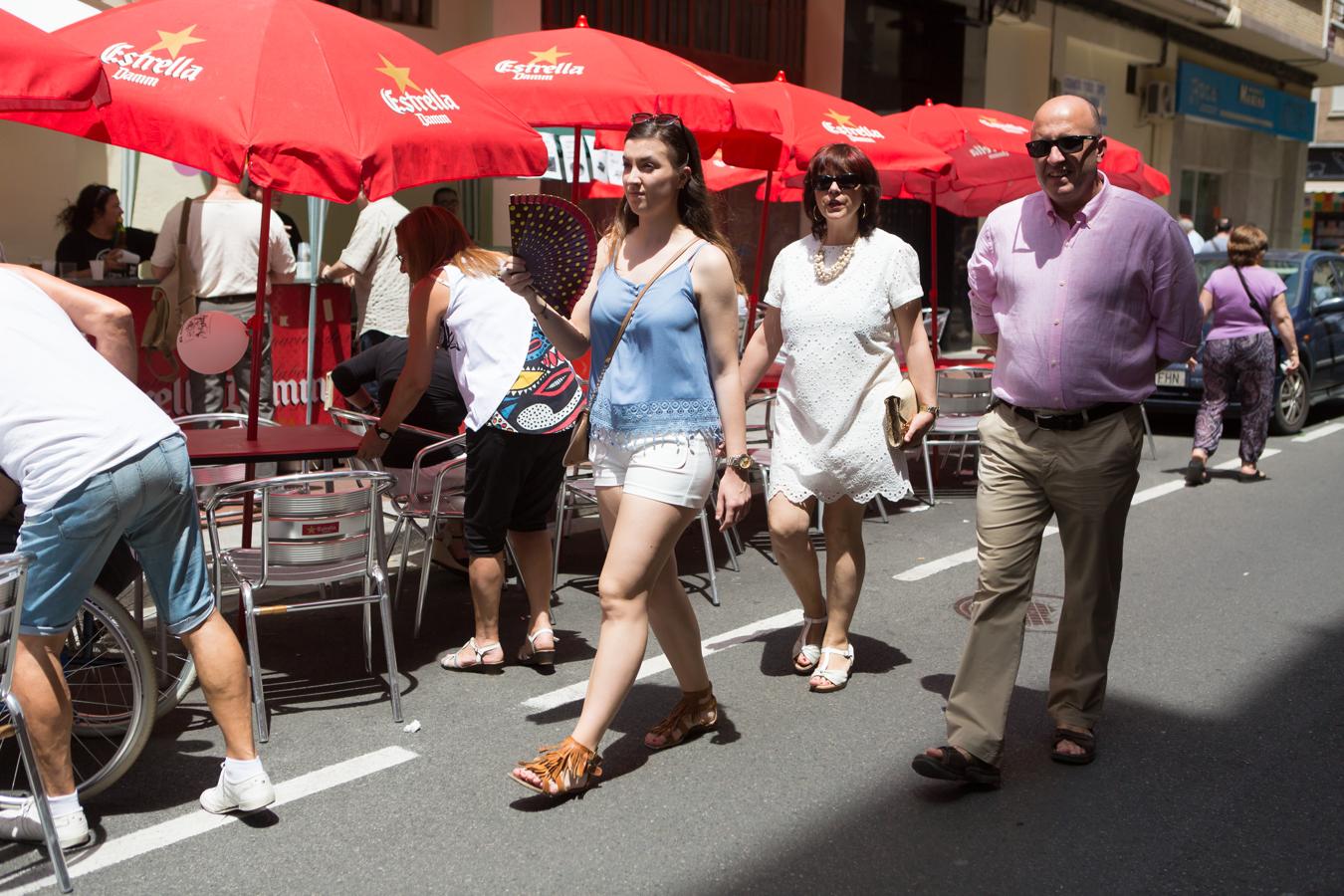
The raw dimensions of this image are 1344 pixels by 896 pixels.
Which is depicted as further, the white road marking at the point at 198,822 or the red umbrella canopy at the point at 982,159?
the red umbrella canopy at the point at 982,159

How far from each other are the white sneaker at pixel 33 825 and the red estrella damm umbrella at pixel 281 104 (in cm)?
206

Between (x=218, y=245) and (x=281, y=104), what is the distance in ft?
12.6

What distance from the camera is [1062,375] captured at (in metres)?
4.09

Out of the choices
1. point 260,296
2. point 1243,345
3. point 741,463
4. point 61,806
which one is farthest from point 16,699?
point 1243,345

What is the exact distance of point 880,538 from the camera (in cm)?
791

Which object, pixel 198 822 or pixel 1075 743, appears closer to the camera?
pixel 198 822

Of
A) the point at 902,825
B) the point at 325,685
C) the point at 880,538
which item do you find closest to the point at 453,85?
the point at 325,685

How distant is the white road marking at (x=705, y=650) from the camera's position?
16.1 ft

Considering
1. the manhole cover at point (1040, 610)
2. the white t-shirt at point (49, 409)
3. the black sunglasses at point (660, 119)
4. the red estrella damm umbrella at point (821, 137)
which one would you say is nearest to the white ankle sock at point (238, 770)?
the white t-shirt at point (49, 409)

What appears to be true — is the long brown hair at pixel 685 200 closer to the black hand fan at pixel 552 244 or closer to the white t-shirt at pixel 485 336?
the black hand fan at pixel 552 244

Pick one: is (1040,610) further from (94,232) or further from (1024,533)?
(94,232)

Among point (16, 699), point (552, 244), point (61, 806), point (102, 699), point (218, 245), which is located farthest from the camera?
point (218, 245)

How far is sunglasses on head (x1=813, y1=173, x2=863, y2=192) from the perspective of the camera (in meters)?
4.89

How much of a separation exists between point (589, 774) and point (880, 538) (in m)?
4.22
